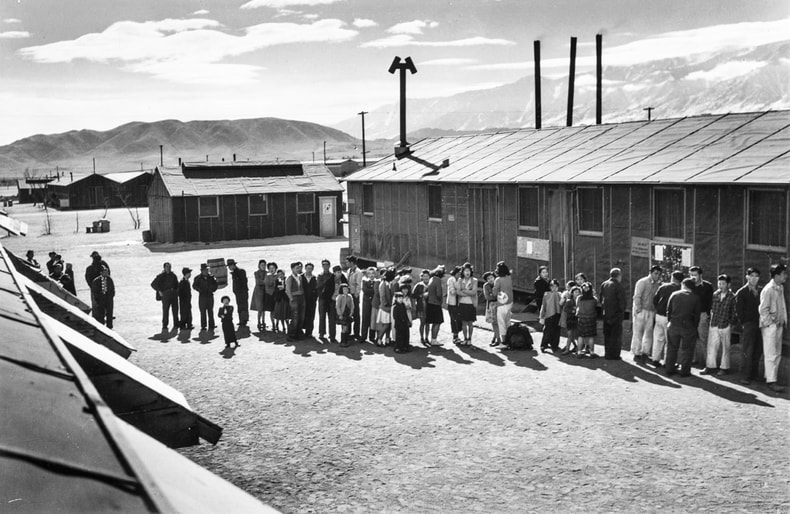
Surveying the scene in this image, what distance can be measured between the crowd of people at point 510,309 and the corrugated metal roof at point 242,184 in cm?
2074

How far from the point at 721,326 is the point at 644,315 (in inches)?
63.5

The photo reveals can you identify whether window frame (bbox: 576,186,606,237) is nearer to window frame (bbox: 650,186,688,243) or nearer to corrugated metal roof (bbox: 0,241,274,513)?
window frame (bbox: 650,186,688,243)

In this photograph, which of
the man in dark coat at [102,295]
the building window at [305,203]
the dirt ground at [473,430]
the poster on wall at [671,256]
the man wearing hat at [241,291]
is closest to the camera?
the dirt ground at [473,430]

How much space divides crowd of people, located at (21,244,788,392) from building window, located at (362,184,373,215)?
37.7 ft

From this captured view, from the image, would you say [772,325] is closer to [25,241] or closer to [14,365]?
[14,365]

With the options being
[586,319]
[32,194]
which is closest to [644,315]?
[586,319]

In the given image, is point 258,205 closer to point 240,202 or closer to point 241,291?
point 240,202

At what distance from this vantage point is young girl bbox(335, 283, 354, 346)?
16734 millimetres

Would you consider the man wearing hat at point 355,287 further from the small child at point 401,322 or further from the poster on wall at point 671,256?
the poster on wall at point 671,256

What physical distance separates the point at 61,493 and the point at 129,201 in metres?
82.3

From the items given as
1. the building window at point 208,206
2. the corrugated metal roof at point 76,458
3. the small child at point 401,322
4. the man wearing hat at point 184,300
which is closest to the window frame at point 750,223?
the small child at point 401,322

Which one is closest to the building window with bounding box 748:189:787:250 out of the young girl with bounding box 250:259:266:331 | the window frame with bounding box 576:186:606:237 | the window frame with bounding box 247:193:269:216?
the window frame with bounding box 576:186:606:237

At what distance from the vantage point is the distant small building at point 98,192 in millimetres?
77438

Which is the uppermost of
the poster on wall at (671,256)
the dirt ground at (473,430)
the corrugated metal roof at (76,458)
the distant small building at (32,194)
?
the distant small building at (32,194)
